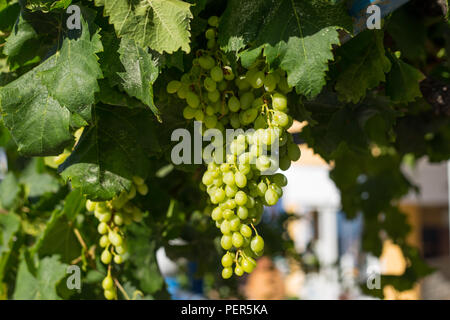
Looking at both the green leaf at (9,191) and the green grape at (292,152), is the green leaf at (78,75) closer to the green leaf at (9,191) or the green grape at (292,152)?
the green grape at (292,152)

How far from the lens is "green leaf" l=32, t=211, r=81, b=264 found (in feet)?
3.99

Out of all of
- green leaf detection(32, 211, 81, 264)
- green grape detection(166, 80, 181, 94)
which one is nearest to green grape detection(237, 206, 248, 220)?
green grape detection(166, 80, 181, 94)

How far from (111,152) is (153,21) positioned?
0.89 feet

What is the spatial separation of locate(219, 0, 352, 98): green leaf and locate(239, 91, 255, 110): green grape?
0.28ft

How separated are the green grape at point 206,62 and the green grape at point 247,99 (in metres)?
0.08

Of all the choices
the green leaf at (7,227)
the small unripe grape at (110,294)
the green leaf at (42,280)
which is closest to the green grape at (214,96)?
the small unripe grape at (110,294)

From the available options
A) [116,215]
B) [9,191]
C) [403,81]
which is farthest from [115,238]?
[9,191]

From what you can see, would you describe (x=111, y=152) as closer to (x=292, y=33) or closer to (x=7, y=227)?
(x=292, y=33)

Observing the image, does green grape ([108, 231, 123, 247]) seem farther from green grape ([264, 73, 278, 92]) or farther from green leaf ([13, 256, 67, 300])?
green grape ([264, 73, 278, 92])

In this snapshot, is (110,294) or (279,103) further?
(110,294)

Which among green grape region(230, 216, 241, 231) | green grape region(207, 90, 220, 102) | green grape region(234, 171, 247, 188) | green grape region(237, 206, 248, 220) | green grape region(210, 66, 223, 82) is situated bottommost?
green grape region(230, 216, 241, 231)

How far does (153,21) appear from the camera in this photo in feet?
2.31

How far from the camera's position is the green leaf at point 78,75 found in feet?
2.29
